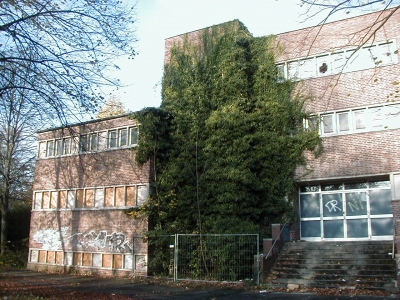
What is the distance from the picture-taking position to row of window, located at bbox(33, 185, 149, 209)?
766 inches

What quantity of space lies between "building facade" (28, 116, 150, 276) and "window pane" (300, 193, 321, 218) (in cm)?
655

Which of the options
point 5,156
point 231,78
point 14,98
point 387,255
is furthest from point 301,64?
point 5,156

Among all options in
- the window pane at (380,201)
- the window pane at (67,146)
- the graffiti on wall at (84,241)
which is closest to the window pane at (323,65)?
the window pane at (380,201)

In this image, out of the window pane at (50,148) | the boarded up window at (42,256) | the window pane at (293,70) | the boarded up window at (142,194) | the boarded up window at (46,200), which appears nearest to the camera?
the window pane at (293,70)

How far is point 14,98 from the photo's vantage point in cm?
1070

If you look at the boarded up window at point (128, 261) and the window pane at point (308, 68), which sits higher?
the window pane at point (308, 68)

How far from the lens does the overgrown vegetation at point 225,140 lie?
1723cm

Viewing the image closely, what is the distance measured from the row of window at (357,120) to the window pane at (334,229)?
349 centimetres

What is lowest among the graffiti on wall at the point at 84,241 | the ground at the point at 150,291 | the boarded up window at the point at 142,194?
the ground at the point at 150,291

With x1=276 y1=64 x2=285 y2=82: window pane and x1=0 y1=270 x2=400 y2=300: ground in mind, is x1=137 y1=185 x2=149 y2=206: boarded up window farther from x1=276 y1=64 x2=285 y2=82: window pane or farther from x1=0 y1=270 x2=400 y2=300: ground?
x1=276 y1=64 x2=285 y2=82: window pane

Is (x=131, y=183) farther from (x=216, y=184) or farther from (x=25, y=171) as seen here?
(x=25, y=171)

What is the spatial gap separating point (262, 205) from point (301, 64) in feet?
19.5

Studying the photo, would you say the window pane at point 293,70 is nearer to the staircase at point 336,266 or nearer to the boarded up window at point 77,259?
the staircase at point 336,266

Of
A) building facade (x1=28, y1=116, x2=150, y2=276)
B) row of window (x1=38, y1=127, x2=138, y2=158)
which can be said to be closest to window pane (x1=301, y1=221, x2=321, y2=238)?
building facade (x1=28, y1=116, x2=150, y2=276)
